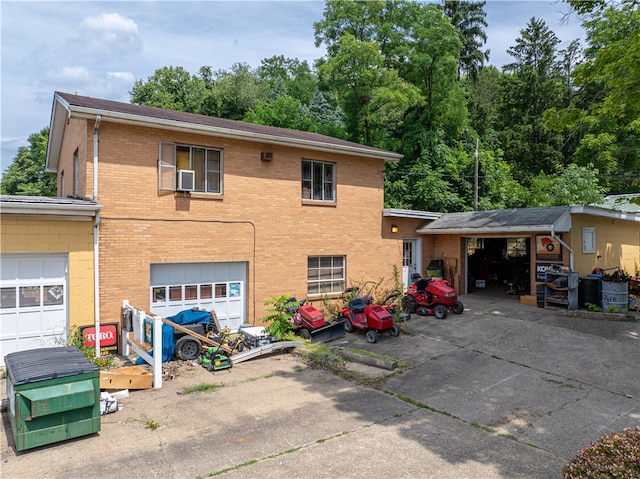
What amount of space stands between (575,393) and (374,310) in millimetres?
4957

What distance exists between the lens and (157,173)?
10.9 m

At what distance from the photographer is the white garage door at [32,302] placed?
29.4 ft

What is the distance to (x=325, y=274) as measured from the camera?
46.0 ft

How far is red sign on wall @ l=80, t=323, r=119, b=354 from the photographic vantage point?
Result: 9570 millimetres

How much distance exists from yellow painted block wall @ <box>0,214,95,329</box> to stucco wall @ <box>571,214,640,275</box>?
14.5 meters

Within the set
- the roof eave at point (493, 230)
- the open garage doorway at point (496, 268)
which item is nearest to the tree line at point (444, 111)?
the open garage doorway at point (496, 268)

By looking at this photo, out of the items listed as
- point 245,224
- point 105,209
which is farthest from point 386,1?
point 105,209

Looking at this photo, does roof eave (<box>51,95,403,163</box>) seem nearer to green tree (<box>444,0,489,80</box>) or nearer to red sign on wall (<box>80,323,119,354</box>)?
red sign on wall (<box>80,323,119,354</box>)

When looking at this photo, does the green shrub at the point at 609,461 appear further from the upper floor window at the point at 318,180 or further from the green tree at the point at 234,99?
the green tree at the point at 234,99

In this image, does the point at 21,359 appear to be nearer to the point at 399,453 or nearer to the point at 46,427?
the point at 46,427

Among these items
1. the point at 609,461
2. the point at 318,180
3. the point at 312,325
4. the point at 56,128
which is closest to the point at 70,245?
the point at 312,325

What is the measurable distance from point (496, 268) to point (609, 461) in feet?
58.1

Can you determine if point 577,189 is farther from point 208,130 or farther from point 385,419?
point 385,419

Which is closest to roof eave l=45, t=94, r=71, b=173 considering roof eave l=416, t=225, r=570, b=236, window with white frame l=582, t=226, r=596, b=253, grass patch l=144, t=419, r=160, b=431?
grass patch l=144, t=419, r=160, b=431
